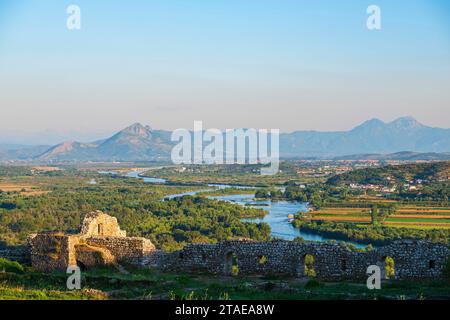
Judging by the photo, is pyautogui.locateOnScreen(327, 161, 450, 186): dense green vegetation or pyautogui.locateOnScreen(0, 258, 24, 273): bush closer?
pyautogui.locateOnScreen(0, 258, 24, 273): bush

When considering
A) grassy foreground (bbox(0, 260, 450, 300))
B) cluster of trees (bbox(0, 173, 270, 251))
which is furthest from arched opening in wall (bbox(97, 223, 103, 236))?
cluster of trees (bbox(0, 173, 270, 251))

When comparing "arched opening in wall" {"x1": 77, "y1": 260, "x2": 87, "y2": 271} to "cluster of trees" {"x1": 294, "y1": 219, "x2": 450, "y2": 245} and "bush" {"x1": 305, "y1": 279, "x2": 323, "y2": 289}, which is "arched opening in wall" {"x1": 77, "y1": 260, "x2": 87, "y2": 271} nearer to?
"bush" {"x1": 305, "y1": 279, "x2": 323, "y2": 289}

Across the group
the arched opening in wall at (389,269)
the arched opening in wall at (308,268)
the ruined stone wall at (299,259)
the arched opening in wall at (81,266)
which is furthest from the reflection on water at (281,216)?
the arched opening in wall at (81,266)

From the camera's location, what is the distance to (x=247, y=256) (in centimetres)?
1883

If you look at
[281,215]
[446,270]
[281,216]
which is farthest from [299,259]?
[281,215]

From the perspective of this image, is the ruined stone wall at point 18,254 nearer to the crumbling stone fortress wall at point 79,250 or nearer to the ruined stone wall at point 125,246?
the crumbling stone fortress wall at point 79,250

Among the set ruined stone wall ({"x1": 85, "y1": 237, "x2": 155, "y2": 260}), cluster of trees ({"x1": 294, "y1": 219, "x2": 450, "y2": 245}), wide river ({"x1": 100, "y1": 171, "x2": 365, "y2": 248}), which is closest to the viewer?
ruined stone wall ({"x1": 85, "y1": 237, "x2": 155, "y2": 260})

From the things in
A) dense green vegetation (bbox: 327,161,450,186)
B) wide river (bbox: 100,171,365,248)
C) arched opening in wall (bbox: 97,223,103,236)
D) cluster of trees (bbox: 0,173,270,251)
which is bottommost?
wide river (bbox: 100,171,365,248)

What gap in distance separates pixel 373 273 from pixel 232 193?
98144mm

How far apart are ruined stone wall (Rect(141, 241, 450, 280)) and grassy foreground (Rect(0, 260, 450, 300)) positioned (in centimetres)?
61

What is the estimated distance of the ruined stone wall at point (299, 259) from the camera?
1736 centimetres

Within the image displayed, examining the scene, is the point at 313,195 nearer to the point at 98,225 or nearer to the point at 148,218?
the point at 148,218

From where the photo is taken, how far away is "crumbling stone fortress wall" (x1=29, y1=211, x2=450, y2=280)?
17.4 metres

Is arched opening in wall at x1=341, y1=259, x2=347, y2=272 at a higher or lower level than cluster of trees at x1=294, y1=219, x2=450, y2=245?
higher
